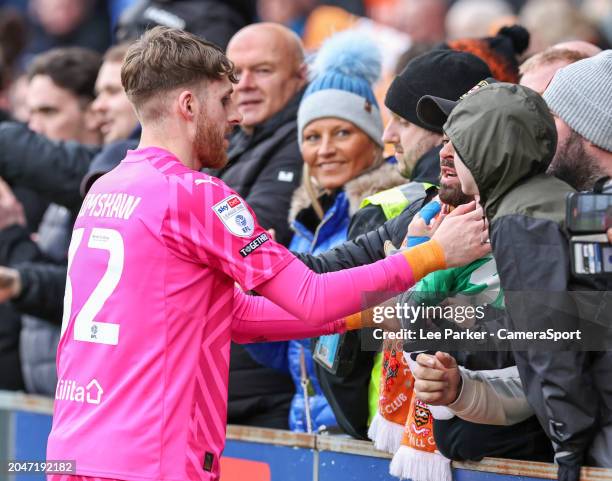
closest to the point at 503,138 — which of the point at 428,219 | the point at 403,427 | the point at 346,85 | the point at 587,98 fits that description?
the point at 587,98

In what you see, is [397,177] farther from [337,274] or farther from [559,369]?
[559,369]

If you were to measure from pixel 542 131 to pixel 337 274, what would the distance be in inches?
30.9

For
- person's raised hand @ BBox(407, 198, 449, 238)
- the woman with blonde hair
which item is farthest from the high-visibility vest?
the woman with blonde hair

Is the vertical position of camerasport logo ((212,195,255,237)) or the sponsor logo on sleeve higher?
camerasport logo ((212,195,255,237))

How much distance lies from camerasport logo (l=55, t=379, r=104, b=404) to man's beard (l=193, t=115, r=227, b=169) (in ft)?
2.77

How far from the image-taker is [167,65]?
386 cm

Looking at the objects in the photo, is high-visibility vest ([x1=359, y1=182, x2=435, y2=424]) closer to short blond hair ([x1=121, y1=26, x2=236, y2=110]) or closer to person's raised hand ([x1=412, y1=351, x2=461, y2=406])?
person's raised hand ([x1=412, y1=351, x2=461, y2=406])

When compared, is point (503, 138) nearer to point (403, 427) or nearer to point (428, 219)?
point (428, 219)

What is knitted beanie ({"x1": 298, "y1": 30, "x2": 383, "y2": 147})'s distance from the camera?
5.61 metres

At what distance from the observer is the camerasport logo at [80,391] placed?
3.67m

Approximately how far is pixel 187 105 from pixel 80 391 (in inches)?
39.6

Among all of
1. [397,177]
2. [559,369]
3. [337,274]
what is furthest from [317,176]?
[559,369]

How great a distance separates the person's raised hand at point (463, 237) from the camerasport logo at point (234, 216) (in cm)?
61

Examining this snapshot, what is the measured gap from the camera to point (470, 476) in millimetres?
4105
